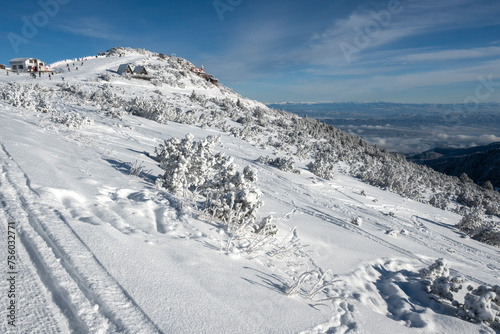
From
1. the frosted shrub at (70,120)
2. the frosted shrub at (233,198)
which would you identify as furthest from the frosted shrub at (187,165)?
the frosted shrub at (70,120)

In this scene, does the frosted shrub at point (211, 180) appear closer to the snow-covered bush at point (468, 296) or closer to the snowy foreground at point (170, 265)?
the snowy foreground at point (170, 265)

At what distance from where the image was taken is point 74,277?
2016mm

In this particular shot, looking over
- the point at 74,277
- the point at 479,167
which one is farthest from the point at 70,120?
the point at 479,167

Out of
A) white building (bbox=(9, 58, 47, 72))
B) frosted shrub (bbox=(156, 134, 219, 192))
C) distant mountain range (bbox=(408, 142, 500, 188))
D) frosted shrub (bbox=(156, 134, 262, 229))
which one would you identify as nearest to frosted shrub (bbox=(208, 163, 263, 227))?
frosted shrub (bbox=(156, 134, 262, 229))

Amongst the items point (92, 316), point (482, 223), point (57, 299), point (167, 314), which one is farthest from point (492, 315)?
point (482, 223)

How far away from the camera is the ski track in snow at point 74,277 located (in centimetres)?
Result: 174

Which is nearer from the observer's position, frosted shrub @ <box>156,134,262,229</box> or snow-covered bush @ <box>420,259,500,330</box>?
snow-covered bush @ <box>420,259,500,330</box>

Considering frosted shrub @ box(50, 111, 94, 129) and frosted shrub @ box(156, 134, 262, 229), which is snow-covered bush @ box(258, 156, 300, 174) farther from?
frosted shrub @ box(50, 111, 94, 129)

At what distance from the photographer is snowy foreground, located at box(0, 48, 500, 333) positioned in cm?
188

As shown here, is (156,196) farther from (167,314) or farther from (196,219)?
(167,314)

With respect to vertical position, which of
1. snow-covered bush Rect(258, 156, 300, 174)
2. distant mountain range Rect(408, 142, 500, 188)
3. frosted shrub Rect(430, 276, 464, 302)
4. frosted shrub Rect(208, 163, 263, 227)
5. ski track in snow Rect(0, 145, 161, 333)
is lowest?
frosted shrub Rect(430, 276, 464, 302)

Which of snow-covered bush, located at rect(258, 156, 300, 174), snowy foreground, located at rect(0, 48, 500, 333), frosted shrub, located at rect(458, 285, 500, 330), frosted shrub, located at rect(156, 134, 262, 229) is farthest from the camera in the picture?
snow-covered bush, located at rect(258, 156, 300, 174)

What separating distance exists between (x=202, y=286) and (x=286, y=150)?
56.6ft

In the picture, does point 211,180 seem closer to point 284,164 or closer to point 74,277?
point 74,277
